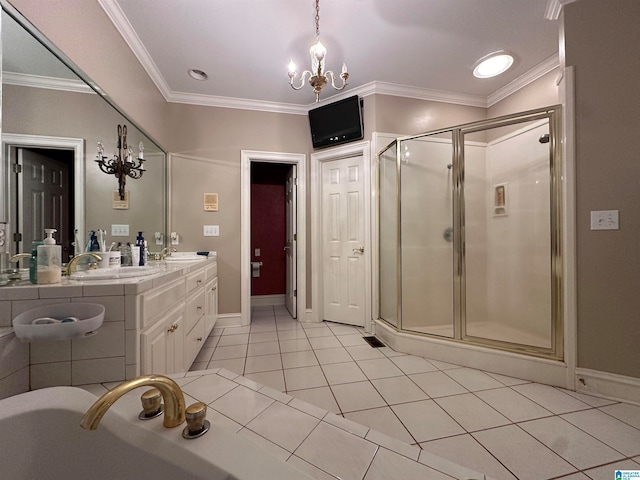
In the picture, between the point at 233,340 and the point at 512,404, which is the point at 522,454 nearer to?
the point at 512,404

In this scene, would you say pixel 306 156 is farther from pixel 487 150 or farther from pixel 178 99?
pixel 487 150

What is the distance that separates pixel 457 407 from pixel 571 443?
481 millimetres

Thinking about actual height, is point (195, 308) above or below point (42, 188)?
below

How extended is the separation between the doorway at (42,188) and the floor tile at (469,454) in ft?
7.06

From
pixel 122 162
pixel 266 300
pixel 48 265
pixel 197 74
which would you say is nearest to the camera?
pixel 48 265

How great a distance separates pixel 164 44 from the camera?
6.74 feet

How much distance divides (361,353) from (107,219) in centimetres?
226

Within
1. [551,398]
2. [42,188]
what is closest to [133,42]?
[42,188]

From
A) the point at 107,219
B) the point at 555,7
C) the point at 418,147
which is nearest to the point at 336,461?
the point at 107,219

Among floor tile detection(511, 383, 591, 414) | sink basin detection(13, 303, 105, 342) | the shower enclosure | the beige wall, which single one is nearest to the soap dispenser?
sink basin detection(13, 303, 105, 342)

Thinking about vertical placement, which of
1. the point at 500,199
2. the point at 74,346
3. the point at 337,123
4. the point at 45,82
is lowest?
the point at 74,346

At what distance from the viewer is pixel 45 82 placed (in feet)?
4.09

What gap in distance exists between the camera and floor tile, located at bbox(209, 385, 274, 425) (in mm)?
702

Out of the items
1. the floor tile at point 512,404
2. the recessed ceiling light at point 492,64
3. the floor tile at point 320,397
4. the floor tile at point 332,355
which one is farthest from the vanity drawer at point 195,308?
the recessed ceiling light at point 492,64
